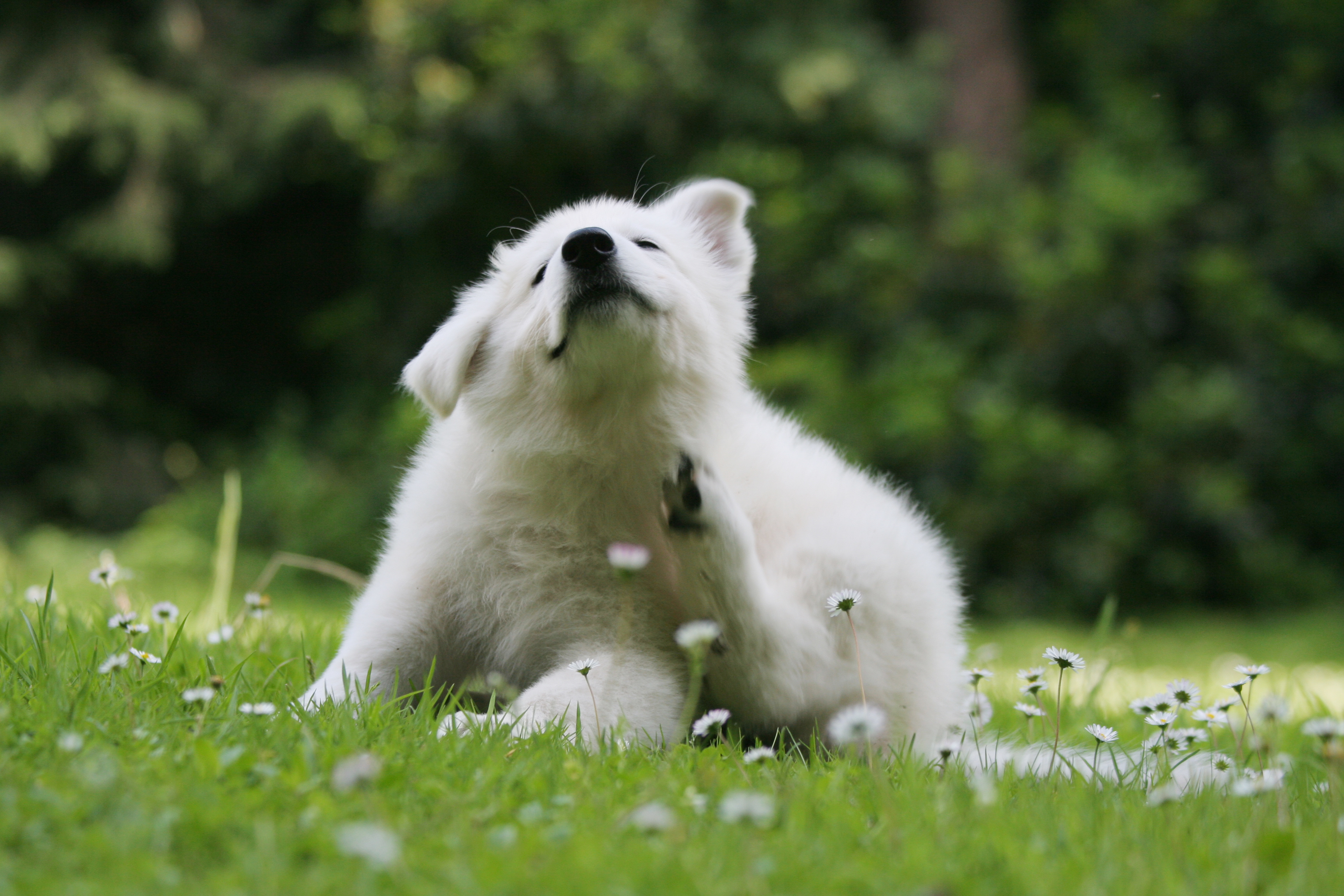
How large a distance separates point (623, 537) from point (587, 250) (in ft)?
2.23

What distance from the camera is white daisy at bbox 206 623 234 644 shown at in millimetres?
2990

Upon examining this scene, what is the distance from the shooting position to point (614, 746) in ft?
7.04

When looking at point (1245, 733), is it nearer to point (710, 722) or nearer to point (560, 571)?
point (710, 722)

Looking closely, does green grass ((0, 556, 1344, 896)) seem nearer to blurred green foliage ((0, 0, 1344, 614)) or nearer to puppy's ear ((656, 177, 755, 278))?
puppy's ear ((656, 177, 755, 278))

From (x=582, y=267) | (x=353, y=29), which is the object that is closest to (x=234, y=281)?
(x=353, y=29)

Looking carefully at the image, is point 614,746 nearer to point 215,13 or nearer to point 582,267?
point 582,267

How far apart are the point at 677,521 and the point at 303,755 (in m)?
0.92

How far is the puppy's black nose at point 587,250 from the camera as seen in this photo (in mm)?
2512

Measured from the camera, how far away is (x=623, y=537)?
8.63ft

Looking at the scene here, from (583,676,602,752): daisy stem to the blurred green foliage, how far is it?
6.18 metres

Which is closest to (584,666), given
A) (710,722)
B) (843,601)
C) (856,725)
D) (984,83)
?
(710,722)

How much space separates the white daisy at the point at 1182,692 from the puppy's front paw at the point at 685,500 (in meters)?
1.08

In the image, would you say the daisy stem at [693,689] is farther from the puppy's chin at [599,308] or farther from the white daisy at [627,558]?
the puppy's chin at [599,308]

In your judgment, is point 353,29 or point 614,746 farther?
point 353,29
